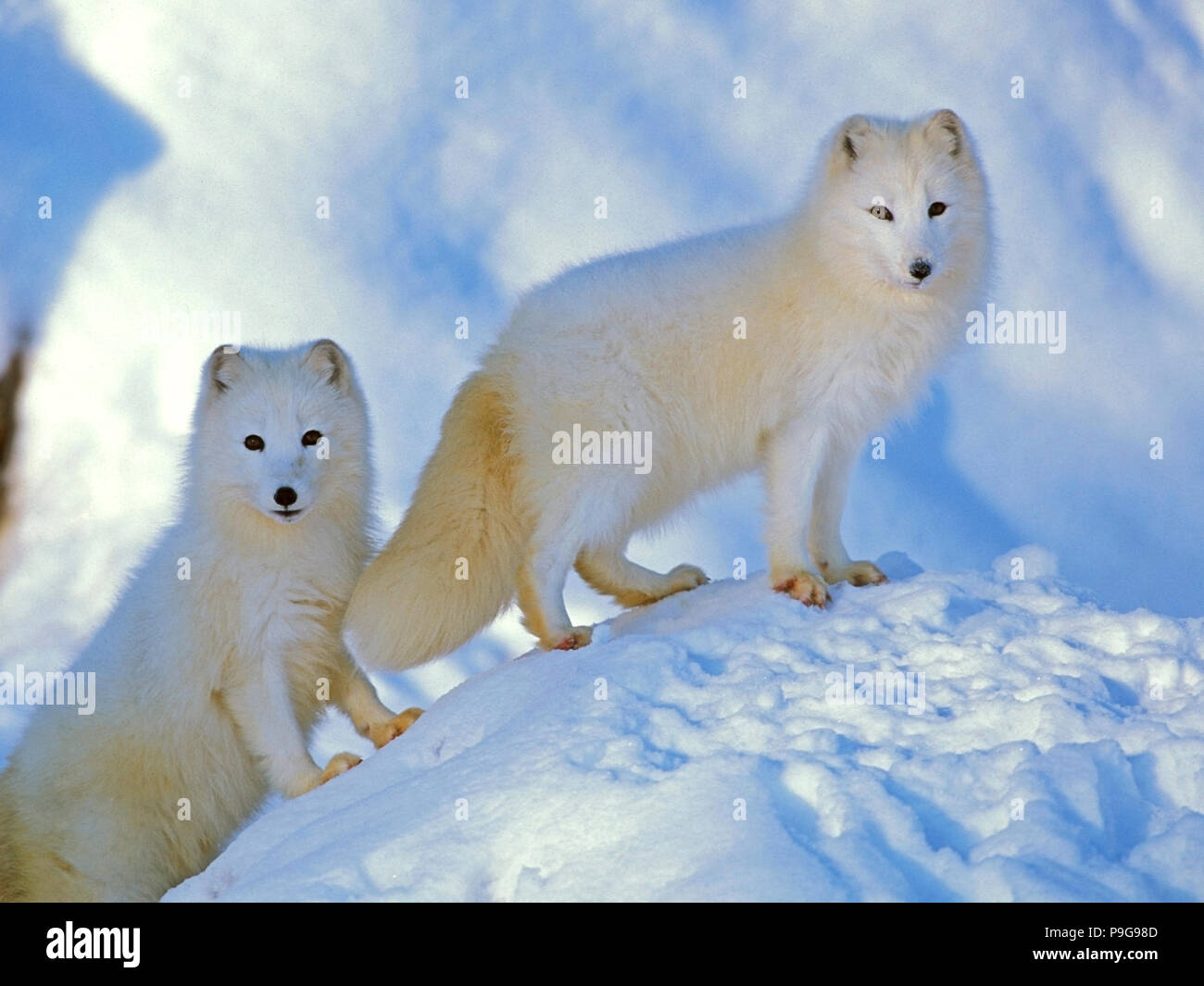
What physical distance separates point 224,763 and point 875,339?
3082 millimetres

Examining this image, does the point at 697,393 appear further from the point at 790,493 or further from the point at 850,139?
the point at 850,139

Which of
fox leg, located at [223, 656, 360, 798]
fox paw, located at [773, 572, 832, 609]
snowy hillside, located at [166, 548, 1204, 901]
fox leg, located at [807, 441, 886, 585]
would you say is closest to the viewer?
snowy hillside, located at [166, 548, 1204, 901]

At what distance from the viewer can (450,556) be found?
534 centimetres

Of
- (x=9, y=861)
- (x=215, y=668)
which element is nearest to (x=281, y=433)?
(x=215, y=668)

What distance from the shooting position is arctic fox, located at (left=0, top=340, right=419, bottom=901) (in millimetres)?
5172

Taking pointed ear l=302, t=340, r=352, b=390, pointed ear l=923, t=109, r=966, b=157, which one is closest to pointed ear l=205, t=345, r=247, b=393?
pointed ear l=302, t=340, r=352, b=390

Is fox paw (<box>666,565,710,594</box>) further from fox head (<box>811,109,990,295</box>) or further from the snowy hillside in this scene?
fox head (<box>811,109,990,295</box>)

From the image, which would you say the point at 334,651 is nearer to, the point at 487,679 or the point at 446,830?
the point at 487,679

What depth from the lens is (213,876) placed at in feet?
13.9

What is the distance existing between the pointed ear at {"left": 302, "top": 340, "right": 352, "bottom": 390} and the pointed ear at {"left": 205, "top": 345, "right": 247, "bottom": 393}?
25cm

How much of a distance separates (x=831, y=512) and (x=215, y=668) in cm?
254

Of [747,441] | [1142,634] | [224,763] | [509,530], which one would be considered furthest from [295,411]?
[1142,634]

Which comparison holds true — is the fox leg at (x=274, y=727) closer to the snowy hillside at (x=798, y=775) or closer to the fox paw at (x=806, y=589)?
the snowy hillside at (x=798, y=775)

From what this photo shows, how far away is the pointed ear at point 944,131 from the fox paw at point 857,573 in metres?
1.67
